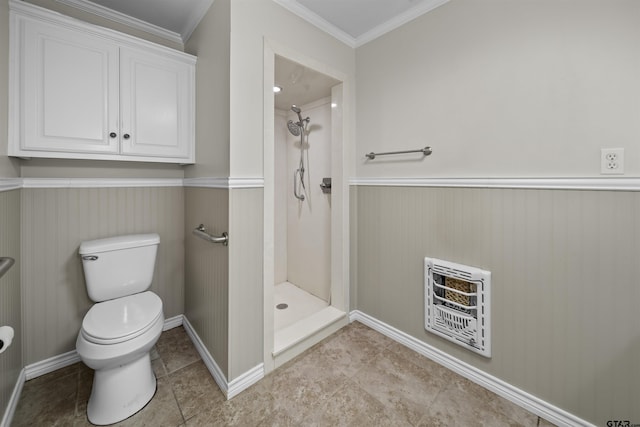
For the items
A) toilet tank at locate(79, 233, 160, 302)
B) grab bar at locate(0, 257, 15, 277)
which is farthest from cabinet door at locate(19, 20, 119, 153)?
grab bar at locate(0, 257, 15, 277)

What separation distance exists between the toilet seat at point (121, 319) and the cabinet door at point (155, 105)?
0.93 meters

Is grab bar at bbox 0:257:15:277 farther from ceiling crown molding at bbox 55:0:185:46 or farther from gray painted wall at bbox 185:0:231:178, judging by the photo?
ceiling crown molding at bbox 55:0:185:46

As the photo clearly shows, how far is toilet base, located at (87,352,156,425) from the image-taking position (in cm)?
130

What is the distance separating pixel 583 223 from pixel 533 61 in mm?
831

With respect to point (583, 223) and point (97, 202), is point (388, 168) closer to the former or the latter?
point (583, 223)

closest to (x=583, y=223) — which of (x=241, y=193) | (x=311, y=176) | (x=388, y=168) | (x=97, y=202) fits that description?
(x=388, y=168)

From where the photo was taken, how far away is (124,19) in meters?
1.80

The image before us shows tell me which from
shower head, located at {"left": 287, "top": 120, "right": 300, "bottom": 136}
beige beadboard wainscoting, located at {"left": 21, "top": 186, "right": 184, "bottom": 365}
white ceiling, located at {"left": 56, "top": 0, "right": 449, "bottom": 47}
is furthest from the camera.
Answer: shower head, located at {"left": 287, "top": 120, "right": 300, "bottom": 136}

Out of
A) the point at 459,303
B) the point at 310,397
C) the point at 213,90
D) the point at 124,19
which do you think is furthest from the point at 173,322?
the point at 124,19

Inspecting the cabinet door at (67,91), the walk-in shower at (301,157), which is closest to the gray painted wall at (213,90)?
the cabinet door at (67,91)

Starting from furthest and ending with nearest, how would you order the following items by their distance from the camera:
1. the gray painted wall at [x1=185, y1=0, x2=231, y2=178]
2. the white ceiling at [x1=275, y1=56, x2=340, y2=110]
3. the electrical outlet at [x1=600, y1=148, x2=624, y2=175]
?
1. the white ceiling at [x1=275, y1=56, x2=340, y2=110]
2. the gray painted wall at [x1=185, y1=0, x2=231, y2=178]
3. the electrical outlet at [x1=600, y1=148, x2=624, y2=175]

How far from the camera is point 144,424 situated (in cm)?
129

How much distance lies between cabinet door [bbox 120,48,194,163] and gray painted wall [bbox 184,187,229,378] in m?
0.37

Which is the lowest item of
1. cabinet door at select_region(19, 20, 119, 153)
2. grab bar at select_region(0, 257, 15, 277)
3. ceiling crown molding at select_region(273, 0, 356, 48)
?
grab bar at select_region(0, 257, 15, 277)
